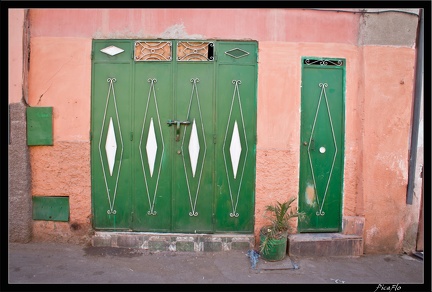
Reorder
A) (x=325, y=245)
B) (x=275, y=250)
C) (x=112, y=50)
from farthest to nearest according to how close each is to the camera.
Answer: (x=112, y=50) < (x=325, y=245) < (x=275, y=250)

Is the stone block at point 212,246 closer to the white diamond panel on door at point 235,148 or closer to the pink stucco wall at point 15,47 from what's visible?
the white diamond panel on door at point 235,148

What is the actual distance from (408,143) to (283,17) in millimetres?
2336

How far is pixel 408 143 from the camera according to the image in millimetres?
3969

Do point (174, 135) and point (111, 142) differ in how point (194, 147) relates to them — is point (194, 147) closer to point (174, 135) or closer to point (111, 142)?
point (174, 135)

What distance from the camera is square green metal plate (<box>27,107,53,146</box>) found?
154 inches

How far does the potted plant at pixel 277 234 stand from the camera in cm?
361

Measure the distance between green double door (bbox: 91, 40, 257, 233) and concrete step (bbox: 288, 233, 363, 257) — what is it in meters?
0.63

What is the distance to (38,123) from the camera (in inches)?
154

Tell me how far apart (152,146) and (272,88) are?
1.75 metres

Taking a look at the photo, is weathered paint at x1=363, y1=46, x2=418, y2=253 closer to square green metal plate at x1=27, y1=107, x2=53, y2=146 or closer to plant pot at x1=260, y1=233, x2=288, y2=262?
plant pot at x1=260, y1=233, x2=288, y2=262

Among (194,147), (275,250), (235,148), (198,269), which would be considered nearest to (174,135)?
(194,147)

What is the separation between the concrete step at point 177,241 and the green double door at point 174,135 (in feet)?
0.36
